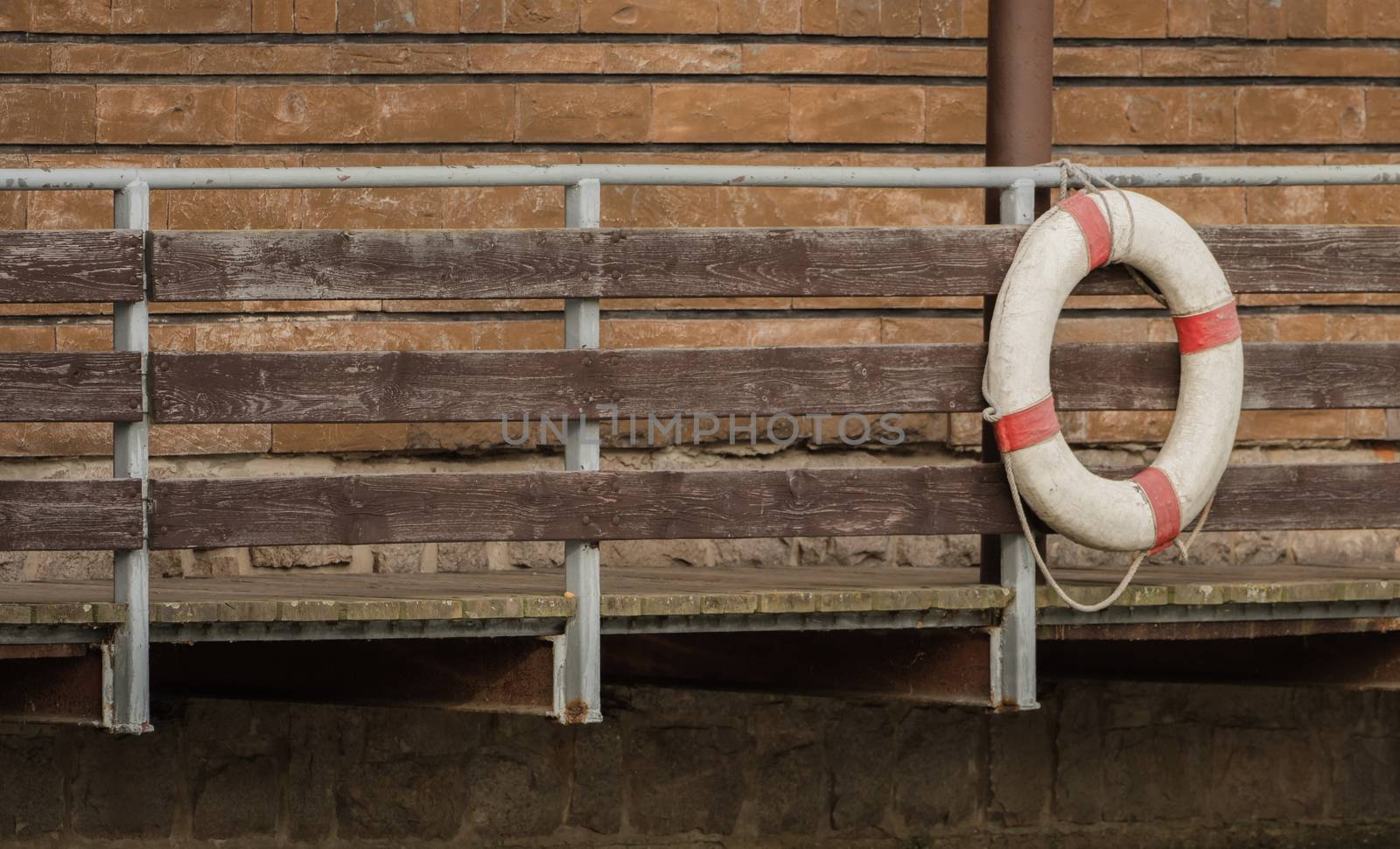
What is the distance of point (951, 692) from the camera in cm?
430

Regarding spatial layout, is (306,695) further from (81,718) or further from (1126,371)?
(1126,371)

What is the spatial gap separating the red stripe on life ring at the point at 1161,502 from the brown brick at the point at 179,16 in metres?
3.10

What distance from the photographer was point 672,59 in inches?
223

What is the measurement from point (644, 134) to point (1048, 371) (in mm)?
1988

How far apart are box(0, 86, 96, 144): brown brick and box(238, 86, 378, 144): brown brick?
47cm

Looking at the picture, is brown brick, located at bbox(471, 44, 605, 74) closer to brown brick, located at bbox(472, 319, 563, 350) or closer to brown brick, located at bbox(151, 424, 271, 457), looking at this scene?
brown brick, located at bbox(472, 319, 563, 350)

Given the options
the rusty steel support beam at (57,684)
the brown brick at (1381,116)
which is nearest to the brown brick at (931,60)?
the brown brick at (1381,116)

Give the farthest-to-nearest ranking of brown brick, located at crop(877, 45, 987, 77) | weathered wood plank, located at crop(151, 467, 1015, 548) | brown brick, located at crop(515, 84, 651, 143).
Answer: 1. brown brick, located at crop(877, 45, 987, 77)
2. brown brick, located at crop(515, 84, 651, 143)
3. weathered wood plank, located at crop(151, 467, 1015, 548)

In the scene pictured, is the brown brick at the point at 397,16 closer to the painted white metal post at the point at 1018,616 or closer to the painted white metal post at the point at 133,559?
the painted white metal post at the point at 133,559

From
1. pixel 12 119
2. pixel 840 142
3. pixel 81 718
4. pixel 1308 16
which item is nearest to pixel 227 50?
pixel 12 119

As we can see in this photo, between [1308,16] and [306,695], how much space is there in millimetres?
3864

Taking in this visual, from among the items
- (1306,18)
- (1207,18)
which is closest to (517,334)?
(1207,18)

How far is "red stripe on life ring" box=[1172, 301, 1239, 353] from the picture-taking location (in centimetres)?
415

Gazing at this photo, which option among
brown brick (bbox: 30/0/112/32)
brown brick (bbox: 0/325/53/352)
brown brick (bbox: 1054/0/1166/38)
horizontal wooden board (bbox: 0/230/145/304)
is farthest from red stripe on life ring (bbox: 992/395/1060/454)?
brown brick (bbox: 30/0/112/32)
